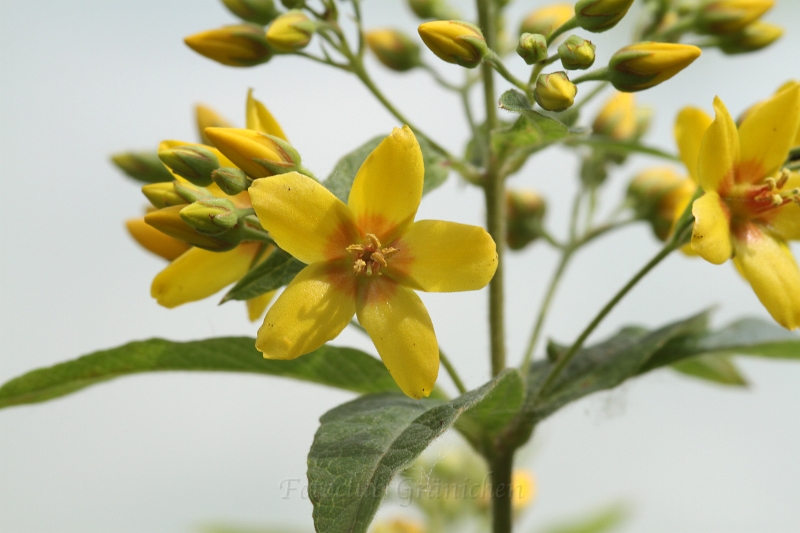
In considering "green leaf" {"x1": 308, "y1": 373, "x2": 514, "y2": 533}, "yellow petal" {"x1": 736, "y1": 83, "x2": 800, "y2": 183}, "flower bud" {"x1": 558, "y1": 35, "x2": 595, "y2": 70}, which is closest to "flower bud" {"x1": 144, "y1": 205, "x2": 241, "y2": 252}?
"green leaf" {"x1": 308, "y1": 373, "x2": 514, "y2": 533}

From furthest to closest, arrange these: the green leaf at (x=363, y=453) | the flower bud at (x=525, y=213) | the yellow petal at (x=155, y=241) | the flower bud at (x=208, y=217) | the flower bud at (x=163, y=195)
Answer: the flower bud at (x=525, y=213) < the yellow petal at (x=155, y=241) < the flower bud at (x=163, y=195) < the flower bud at (x=208, y=217) < the green leaf at (x=363, y=453)

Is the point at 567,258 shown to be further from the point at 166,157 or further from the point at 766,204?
the point at 166,157

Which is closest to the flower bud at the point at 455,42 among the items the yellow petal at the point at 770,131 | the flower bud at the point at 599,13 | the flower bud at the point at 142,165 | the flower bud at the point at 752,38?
the flower bud at the point at 599,13

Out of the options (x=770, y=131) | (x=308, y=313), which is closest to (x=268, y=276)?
(x=308, y=313)

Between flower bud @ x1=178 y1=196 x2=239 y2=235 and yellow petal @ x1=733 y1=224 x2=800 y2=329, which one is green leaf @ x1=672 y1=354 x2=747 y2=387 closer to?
yellow petal @ x1=733 y1=224 x2=800 y2=329

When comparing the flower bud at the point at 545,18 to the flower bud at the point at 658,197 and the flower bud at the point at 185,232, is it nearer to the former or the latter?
the flower bud at the point at 658,197

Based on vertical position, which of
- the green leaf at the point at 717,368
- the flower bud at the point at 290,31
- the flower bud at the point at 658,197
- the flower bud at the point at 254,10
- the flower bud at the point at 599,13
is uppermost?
the flower bud at the point at 254,10

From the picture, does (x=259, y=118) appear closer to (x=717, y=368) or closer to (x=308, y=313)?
(x=308, y=313)
